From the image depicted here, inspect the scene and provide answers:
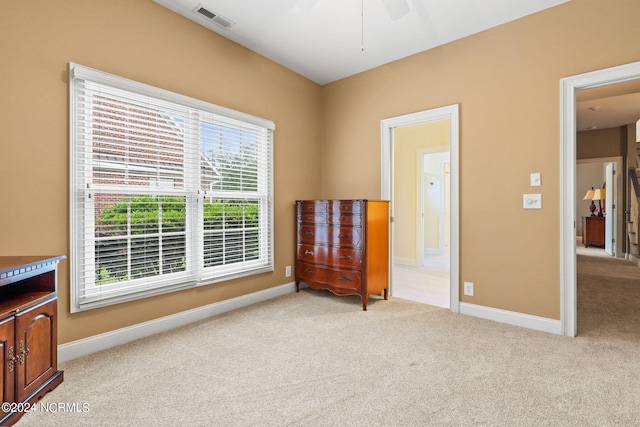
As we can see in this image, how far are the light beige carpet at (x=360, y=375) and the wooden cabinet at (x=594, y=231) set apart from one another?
6897mm

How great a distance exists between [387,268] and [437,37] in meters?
2.50

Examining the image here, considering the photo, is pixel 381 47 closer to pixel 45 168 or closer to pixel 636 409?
pixel 45 168

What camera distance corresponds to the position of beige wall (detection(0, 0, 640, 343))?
201 centimetres

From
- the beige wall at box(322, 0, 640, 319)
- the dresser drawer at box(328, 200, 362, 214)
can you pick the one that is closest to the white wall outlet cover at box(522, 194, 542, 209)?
the beige wall at box(322, 0, 640, 319)

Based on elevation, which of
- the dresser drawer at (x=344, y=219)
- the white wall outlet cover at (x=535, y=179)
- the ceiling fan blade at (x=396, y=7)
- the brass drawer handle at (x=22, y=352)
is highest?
the ceiling fan blade at (x=396, y=7)

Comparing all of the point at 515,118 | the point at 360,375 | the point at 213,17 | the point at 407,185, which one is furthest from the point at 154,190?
the point at 407,185

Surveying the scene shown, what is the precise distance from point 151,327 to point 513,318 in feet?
10.4

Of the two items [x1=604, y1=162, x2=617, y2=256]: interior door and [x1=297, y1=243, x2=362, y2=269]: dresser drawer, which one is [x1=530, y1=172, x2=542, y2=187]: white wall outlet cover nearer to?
[x1=297, y1=243, x2=362, y2=269]: dresser drawer

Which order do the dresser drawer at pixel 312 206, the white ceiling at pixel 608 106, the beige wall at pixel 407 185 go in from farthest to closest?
1. the beige wall at pixel 407 185
2. the white ceiling at pixel 608 106
3. the dresser drawer at pixel 312 206

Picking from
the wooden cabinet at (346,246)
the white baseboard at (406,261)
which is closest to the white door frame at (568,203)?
the wooden cabinet at (346,246)

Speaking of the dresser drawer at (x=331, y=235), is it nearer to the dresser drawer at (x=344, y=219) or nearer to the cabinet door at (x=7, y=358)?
the dresser drawer at (x=344, y=219)

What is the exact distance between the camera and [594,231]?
8.40 meters

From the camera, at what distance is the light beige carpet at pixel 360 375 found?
5.17ft

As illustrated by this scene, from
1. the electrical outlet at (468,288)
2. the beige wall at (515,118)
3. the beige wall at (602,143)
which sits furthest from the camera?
the beige wall at (602,143)
